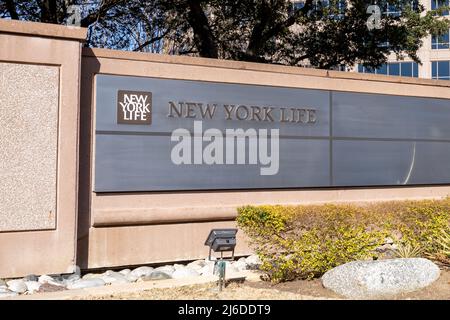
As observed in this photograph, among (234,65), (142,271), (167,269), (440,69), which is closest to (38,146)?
(142,271)

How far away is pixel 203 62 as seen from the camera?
8.59 m

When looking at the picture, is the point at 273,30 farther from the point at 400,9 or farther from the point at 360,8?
the point at 400,9

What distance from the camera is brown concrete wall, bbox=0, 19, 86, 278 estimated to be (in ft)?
23.4

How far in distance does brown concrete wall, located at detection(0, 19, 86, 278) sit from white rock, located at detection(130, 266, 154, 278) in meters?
0.89

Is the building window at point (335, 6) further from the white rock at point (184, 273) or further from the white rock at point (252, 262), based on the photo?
the white rock at point (184, 273)

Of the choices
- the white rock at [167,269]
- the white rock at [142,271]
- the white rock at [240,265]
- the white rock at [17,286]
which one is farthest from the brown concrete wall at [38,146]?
the white rock at [240,265]

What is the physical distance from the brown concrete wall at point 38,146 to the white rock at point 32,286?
407 millimetres

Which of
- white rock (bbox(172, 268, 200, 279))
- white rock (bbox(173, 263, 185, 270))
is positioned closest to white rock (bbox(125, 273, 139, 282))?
white rock (bbox(172, 268, 200, 279))

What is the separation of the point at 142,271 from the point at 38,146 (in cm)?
225

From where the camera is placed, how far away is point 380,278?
568 cm

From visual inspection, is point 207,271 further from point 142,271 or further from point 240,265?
point 142,271

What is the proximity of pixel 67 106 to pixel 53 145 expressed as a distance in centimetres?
55

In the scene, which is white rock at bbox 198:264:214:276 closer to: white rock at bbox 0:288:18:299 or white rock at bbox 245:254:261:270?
white rock at bbox 245:254:261:270

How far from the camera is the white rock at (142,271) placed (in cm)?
771
